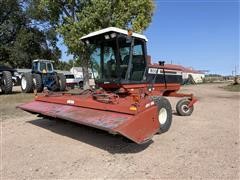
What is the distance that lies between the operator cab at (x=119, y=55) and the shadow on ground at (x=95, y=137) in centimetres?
142

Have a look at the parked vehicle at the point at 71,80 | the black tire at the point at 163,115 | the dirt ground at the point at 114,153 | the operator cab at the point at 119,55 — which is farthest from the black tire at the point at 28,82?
the parked vehicle at the point at 71,80

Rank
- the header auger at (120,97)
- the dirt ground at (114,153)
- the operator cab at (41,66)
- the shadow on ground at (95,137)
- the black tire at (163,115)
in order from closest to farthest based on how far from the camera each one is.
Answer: the dirt ground at (114,153) < the header auger at (120,97) < the shadow on ground at (95,137) < the black tire at (163,115) < the operator cab at (41,66)

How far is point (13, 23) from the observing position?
37.2 metres

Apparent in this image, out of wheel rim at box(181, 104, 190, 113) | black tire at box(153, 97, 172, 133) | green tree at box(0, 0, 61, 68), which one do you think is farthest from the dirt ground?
green tree at box(0, 0, 61, 68)

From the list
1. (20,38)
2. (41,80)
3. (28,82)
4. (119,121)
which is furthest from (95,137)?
(20,38)

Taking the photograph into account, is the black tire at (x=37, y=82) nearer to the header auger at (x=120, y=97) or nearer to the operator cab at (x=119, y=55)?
the header auger at (x=120, y=97)

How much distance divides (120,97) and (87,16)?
14891mm

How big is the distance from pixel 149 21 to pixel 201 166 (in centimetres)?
2089

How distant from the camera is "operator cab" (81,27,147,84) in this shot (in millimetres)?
7867

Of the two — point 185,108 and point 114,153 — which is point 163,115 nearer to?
point 114,153

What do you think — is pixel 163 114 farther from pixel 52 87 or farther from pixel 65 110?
pixel 52 87

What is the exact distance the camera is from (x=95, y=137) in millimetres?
7055

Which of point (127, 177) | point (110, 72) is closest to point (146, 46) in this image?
point (110, 72)

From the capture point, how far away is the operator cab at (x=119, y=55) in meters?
7.87
